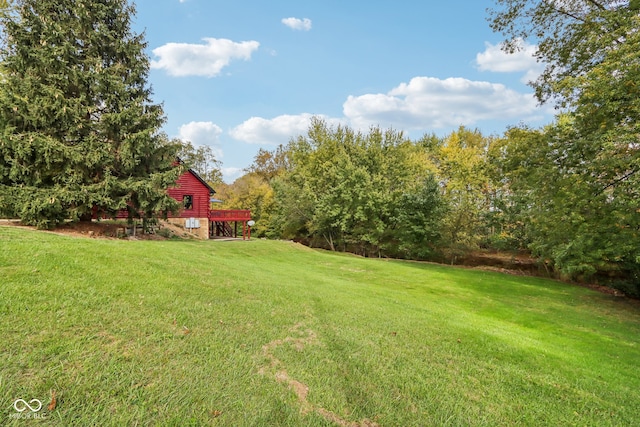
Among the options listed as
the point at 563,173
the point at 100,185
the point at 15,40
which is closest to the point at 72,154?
the point at 100,185

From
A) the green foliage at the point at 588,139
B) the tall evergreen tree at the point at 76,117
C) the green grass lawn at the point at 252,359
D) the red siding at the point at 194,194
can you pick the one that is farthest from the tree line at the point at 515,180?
the tall evergreen tree at the point at 76,117

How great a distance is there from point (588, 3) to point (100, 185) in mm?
19689

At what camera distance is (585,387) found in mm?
3930

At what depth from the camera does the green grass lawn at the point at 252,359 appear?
2531 millimetres

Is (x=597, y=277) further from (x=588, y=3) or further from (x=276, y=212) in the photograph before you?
(x=276, y=212)

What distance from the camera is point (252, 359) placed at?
3.41 m

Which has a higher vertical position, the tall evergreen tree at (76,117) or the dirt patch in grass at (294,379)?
the tall evergreen tree at (76,117)

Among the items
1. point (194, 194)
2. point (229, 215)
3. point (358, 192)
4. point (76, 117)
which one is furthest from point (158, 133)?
point (358, 192)

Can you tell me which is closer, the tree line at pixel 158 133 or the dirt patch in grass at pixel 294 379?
the dirt patch in grass at pixel 294 379

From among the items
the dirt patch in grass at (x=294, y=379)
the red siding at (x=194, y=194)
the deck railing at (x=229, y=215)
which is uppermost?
the red siding at (x=194, y=194)

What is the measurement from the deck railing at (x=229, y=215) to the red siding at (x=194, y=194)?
692 mm

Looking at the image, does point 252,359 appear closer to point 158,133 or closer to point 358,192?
point 158,133

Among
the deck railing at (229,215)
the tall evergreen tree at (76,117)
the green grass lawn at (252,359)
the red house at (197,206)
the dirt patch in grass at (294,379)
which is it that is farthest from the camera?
the deck railing at (229,215)

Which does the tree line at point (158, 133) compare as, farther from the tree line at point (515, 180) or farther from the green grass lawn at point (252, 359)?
the green grass lawn at point (252, 359)
